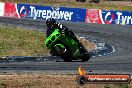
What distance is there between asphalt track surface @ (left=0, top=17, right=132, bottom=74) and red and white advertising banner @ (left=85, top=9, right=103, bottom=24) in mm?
900

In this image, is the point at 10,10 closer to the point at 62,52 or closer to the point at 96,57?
the point at 96,57

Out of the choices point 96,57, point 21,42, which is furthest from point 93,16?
point 96,57

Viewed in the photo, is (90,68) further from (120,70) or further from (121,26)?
(121,26)

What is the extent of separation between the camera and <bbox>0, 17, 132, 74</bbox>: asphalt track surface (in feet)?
68.7

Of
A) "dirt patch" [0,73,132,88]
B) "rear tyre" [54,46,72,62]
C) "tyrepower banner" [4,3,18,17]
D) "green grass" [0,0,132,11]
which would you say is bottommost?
"green grass" [0,0,132,11]

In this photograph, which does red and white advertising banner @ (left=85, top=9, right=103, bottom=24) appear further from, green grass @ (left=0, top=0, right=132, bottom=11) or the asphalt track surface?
green grass @ (left=0, top=0, right=132, bottom=11)

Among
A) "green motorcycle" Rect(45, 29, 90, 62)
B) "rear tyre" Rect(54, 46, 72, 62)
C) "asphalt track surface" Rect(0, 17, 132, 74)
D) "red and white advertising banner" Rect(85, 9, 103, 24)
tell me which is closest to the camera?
"green motorcycle" Rect(45, 29, 90, 62)

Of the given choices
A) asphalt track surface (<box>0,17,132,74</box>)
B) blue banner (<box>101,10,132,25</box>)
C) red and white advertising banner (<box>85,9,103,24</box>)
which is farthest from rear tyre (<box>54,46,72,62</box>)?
red and white advertising banner (<box>85,9,103,24</box>)

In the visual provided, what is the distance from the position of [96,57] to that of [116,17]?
16.8 meters

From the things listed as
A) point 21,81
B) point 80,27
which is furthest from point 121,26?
point 21,81

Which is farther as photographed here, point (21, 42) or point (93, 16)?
point (93, 16)

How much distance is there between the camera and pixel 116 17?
41.3m

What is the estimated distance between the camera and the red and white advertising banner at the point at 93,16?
4166 centimetres

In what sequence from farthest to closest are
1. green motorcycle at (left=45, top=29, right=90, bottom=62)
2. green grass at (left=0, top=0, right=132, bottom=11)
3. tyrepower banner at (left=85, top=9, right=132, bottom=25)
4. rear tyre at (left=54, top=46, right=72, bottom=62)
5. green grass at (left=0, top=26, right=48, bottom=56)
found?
green grass at (left=0, top=0, right=132, bottom=11), tyrepower banner at (left=85, top=9, right=132, bottom=25), green grass at (left=0, top=26, right=48, bottom=56), rear tyre at (left=54, top=46, right=72, bottom=62), green motorcycle at (left=45, top=29, right=90, bottom=62)
